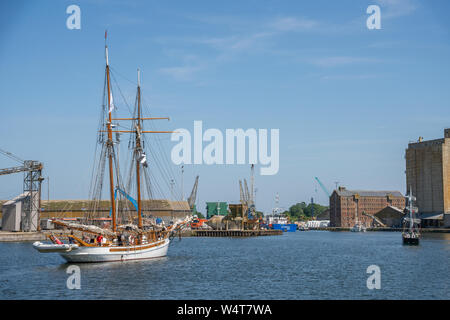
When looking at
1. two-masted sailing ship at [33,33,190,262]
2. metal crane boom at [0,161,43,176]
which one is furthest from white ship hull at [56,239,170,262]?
metal crane boom at [0,161,43,176]

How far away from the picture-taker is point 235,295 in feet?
136

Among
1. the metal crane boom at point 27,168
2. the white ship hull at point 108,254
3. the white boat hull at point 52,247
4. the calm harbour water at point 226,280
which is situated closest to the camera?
the calm harbour water at point 226,280

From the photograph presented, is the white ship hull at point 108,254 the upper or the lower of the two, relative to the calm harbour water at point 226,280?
upper

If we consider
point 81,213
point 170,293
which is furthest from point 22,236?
point 170,293

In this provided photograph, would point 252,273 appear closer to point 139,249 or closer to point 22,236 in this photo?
point 139,249

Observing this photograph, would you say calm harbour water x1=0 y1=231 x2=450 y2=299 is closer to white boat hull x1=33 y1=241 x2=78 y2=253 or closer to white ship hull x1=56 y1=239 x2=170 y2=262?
white ship hull x1=56 y1=239 x2=170 y2=262

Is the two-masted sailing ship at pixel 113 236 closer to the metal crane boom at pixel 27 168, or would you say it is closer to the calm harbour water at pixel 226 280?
the calm harbour water at pixel 226 280

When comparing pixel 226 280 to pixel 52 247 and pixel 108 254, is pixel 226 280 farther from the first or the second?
pixel 52 247

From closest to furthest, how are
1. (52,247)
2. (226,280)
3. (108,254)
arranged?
1. (226,280)
2. (52,247)
3. (108,254)

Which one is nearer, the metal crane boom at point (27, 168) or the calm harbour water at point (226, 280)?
the calm harbour water at point (226, 280)

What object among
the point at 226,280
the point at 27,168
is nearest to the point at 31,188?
the point at 27,168

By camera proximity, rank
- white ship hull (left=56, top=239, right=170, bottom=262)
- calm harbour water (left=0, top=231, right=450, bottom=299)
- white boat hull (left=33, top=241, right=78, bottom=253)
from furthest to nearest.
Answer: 1. white ship hull (left=56, top=239, right=170, bottom=262)
2. white boat hull (left=33, top=241, right=78, bottom=253)
3. calm harbour water (left=0, top=231, right=450, bottom=299)

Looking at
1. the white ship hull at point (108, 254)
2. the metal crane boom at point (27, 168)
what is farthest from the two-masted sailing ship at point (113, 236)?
the metal crane boom at point (27, 168)
